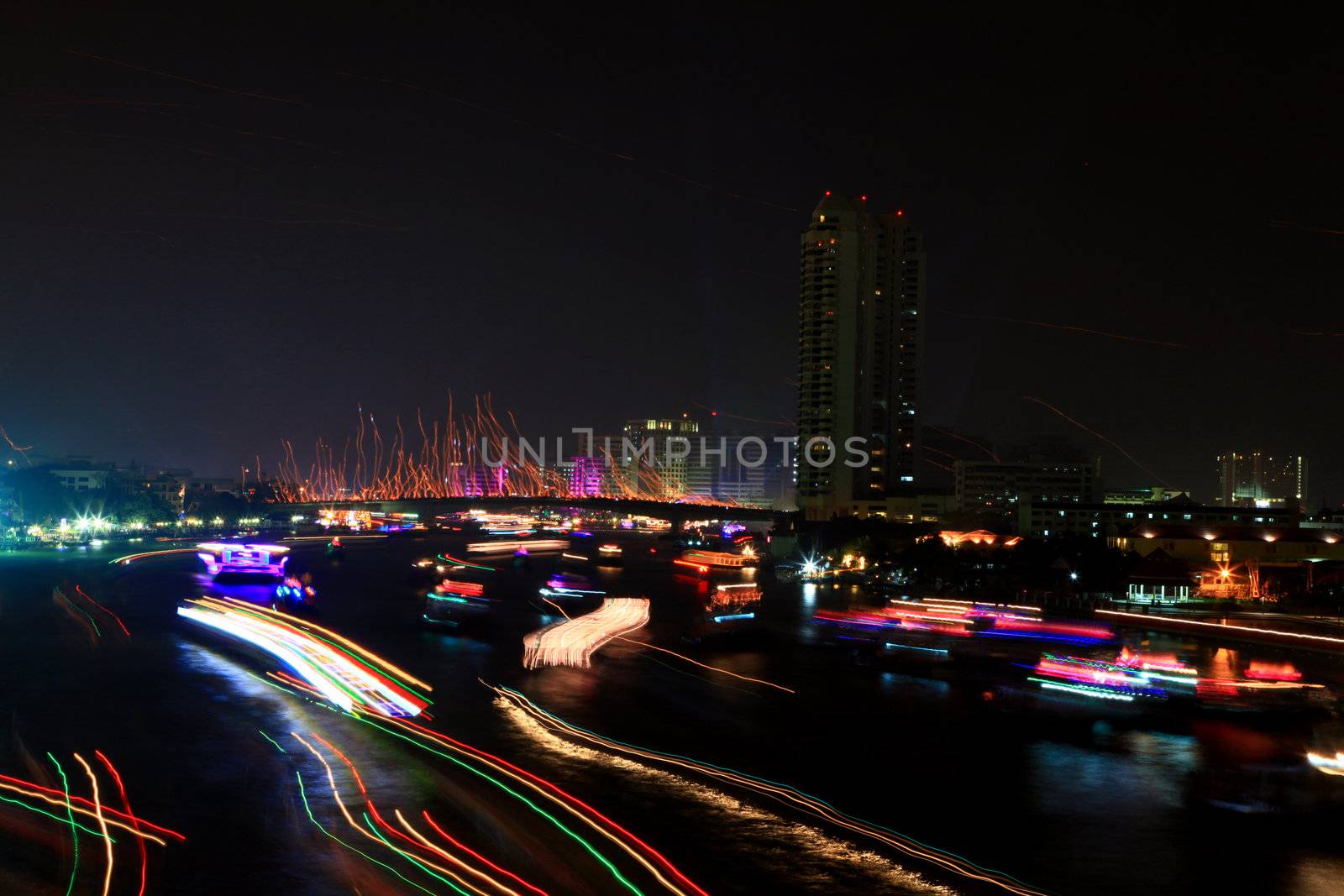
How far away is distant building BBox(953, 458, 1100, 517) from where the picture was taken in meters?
61.3

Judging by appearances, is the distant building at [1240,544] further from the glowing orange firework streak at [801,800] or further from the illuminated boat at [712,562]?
the glowing orange firework streak at [801,800]

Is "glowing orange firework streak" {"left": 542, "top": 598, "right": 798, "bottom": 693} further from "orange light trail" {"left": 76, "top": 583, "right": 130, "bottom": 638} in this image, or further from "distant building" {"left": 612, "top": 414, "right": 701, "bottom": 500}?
"distant building" {"left": 612, "top": 414, "right": 701, "bottom": 500}

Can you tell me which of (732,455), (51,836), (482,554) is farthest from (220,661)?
(732,455)

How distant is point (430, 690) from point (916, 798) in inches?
281

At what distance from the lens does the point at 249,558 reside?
104ft

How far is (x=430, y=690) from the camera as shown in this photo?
1447 cm

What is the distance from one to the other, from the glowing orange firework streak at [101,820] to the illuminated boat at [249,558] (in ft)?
70.5

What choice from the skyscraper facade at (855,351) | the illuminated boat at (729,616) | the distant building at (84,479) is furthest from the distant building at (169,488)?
the illuminated boat at (729,616)

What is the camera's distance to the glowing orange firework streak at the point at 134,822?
735 cm

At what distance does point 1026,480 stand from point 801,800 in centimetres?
5634

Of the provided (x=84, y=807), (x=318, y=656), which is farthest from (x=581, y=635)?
(x=84, y=807)

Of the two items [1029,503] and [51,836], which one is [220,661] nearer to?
[51,836]

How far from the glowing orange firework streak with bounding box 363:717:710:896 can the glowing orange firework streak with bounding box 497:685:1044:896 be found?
1278mm

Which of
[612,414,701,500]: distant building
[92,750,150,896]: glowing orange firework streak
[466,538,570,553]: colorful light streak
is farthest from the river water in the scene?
[612,414,701,500]: distant building
